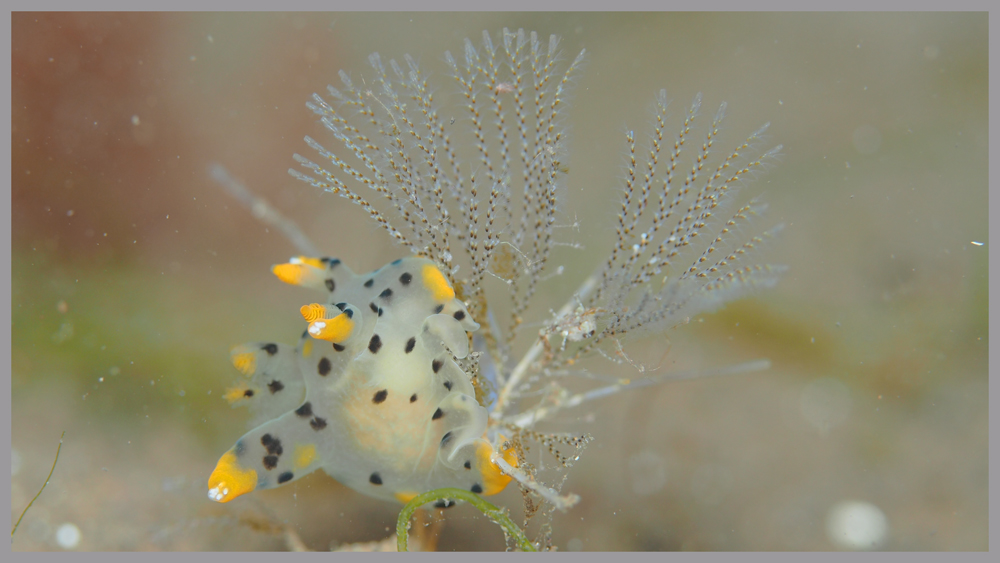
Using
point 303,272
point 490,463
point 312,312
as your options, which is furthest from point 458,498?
point 303,272

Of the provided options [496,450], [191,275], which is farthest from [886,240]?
[191,275]

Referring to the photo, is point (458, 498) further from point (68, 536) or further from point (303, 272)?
point (68, 536)

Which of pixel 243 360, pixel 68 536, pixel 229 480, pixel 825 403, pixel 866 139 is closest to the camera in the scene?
pixel 229 480

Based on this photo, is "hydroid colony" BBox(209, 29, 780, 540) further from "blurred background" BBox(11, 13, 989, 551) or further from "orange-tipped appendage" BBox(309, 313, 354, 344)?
"blurred background" BBox(11, 13, 989, 551)

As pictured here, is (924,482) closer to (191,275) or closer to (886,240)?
(886,240)

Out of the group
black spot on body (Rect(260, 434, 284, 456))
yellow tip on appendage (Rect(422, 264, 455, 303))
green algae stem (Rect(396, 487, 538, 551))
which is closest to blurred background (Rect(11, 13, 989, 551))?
green algae stem (Rect(396, 487, 538, 551))

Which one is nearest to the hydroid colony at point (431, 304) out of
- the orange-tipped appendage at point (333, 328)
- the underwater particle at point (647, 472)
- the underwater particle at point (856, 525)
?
the orange-tipped appendage at point (333, 328)

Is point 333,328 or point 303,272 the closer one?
point 333,328
